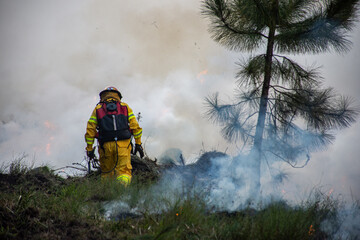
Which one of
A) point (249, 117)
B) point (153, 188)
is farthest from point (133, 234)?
point (249, 117)

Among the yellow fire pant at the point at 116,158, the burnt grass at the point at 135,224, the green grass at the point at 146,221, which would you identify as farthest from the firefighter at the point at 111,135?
the burnt grass at the point at 135,224

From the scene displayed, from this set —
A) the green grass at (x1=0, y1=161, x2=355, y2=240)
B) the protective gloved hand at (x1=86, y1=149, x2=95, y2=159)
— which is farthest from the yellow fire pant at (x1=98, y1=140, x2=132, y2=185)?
the green grass at (x1=0, y1=161, x2=355, y2=240)

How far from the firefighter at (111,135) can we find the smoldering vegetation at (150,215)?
125cm

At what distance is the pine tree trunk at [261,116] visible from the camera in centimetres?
645

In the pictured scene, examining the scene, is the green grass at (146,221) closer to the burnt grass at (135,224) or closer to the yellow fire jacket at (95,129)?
the burnt grass at (135,224)

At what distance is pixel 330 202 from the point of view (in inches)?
173

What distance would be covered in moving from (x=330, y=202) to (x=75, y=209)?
353cm

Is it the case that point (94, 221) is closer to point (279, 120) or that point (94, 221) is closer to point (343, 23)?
point (279, 120)

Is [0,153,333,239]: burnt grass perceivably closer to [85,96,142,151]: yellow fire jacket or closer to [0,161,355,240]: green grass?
[0,161,355,240]: green grass

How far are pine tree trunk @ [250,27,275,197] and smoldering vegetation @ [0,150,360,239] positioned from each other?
113 centimetres

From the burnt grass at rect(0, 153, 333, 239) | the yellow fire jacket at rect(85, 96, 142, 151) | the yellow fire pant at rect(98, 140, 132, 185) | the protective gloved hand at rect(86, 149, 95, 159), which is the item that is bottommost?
the burnt grass at rect(0, 153, 333, 239)

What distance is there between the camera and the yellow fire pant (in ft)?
20.7

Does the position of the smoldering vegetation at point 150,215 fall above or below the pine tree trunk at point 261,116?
below

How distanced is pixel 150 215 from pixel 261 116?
12.7ft
